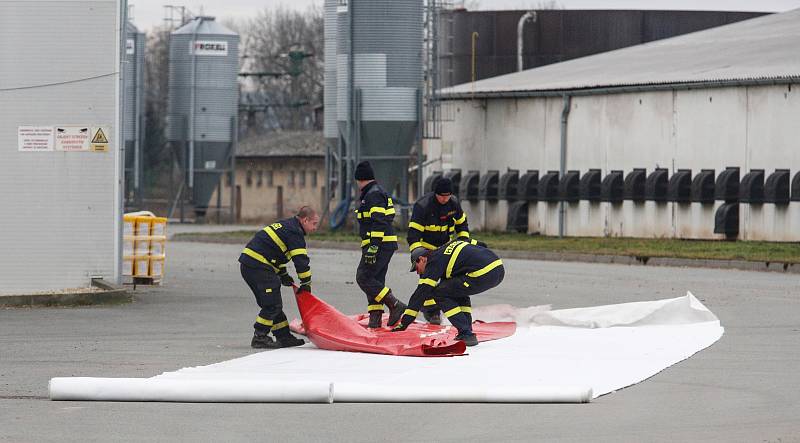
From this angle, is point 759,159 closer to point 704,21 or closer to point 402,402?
point 402,402

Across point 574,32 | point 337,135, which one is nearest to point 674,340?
point 337,135

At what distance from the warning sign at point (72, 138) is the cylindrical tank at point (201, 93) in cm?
3862

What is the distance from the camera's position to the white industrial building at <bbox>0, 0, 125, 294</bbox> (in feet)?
68.3

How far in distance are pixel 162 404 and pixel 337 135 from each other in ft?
111

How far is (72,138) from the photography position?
820 inches

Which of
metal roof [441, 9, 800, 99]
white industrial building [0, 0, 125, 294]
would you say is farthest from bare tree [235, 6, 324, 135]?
white industrial building [0, 0, 125, 294]

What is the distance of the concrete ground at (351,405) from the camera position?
9.68m

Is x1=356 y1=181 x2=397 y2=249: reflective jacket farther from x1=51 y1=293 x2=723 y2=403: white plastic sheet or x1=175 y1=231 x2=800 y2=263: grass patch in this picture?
x1=175 y1=231 x2=800 y2=263: grass patch

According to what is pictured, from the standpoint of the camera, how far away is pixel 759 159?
35.7 m

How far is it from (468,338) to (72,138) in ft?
26.9

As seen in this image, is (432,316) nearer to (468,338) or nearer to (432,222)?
(432,222)

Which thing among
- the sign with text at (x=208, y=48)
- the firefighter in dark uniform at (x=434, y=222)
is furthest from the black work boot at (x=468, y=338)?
the sign with text at (x=208, y=48)

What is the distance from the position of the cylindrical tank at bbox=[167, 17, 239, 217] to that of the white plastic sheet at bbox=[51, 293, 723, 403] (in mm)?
42770

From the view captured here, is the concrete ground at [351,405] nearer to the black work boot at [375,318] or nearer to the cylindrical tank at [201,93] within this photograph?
the black work boot at [375,318]
